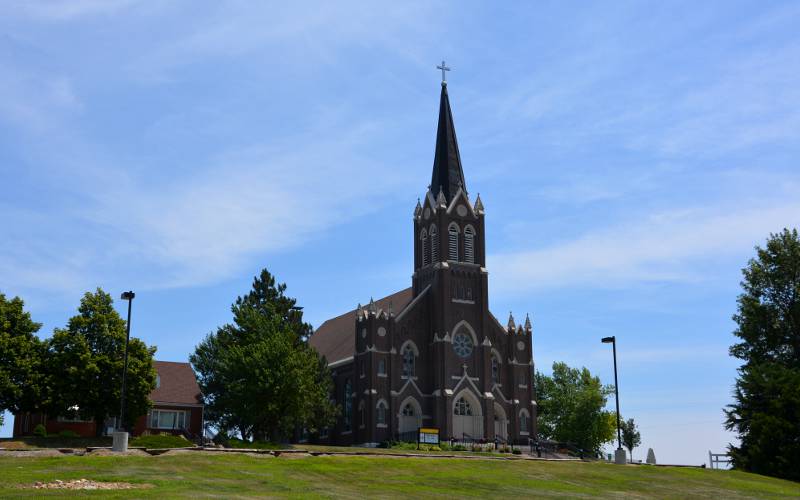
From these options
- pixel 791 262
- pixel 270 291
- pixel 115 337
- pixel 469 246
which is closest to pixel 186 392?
pixel 270 291

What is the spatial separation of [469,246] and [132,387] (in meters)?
32.3

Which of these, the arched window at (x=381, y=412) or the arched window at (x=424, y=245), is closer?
the arched window at (x=381, y=412)

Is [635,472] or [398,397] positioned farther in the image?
[398,397]

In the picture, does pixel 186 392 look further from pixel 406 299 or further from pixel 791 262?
pixel 791 262

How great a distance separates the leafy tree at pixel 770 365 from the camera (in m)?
54.7

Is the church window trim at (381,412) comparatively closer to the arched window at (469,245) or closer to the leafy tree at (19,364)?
the arched window at (469,245)

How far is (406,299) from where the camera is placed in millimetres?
78375

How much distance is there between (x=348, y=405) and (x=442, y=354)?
31.3ft

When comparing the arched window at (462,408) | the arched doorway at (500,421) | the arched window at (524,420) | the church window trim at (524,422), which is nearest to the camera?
the arched window at (462,408)

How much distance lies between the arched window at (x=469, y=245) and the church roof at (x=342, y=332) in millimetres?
6327

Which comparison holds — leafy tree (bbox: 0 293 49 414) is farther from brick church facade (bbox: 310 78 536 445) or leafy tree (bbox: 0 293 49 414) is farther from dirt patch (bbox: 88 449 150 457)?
brick church facade (bbox: 310 78 536 445)

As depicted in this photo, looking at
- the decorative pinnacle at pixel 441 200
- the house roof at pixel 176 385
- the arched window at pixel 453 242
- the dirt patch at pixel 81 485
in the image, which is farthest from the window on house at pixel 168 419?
the dirt patch at pixel 81 485

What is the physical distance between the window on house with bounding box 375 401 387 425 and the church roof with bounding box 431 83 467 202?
18531 mm

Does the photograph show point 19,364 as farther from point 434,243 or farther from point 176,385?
point 434,243
